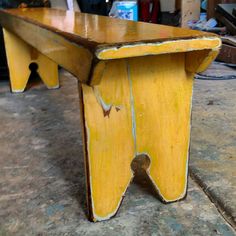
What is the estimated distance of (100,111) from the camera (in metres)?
0.88

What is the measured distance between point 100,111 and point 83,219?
1.00ft

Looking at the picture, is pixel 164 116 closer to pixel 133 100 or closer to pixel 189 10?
pixel 133 100

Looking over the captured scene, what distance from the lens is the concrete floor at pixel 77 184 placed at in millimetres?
945

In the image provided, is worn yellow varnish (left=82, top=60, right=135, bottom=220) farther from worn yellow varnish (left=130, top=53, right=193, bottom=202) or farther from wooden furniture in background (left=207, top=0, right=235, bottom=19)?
wooden furniture in background (left=207, top=0, right=235, bottom=19)

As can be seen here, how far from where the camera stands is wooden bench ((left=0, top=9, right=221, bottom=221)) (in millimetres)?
801

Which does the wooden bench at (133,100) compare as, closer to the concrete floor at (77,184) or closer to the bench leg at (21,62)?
the concrete floor at (77,184)

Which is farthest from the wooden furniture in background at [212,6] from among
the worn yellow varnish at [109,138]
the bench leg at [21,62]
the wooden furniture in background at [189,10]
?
the worn yellow varnish at [109,138]

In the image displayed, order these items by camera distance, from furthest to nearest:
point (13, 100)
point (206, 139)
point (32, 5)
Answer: point (32, 5)
point (13, 100)
point (206, 139)

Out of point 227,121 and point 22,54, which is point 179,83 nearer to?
point 227,121

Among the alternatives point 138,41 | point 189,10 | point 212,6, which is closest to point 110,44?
point 138,41

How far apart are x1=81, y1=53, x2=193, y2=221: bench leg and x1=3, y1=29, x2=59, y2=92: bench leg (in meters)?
1.27

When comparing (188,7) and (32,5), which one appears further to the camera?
(188,7)

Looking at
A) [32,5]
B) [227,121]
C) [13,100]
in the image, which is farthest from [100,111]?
[32,5]

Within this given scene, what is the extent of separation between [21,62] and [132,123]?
1.38 metres
